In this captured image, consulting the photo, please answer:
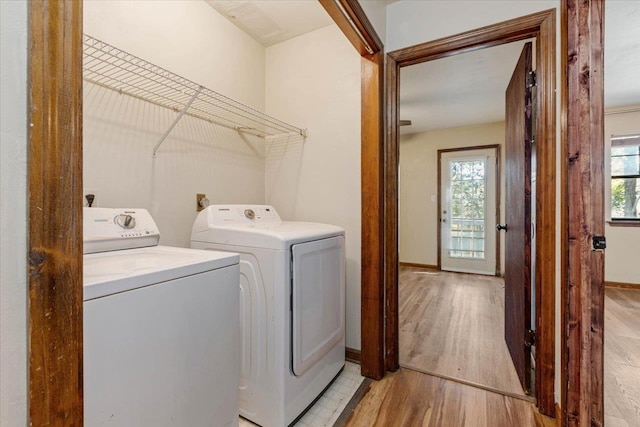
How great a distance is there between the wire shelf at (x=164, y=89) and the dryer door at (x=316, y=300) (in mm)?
963

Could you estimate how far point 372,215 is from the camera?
182 centimetres

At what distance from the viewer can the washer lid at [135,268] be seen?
729mm

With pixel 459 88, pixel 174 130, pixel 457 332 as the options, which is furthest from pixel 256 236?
pixel 459 88

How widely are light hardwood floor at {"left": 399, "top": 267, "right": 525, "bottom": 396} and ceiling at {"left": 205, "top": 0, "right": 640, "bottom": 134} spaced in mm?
2327

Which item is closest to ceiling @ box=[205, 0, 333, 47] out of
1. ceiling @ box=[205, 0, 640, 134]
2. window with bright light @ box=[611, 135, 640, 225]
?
ceiling @ box=[205, 0, 640, 134]

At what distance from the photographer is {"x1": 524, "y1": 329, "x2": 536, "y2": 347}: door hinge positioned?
1.66 metres

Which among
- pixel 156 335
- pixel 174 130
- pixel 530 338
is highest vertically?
pixel 174 130

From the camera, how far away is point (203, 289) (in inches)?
38.9

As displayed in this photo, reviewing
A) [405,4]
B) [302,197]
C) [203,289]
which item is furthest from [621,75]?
[203,289]

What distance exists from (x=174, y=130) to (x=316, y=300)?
1.34m

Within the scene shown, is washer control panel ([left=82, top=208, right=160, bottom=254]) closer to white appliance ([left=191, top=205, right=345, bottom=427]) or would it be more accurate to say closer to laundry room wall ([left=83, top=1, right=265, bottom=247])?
laundry room wall ([left=83, top=1, right=265, bottom=247])

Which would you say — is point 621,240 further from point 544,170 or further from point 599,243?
point 599,243

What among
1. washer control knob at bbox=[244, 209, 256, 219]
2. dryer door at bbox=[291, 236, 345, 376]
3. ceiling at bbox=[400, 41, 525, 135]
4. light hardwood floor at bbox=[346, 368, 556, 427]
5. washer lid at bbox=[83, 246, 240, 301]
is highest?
ceiling at bbox=[400, 41, 525, 135]

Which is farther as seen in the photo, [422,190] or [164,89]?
[422,190]
